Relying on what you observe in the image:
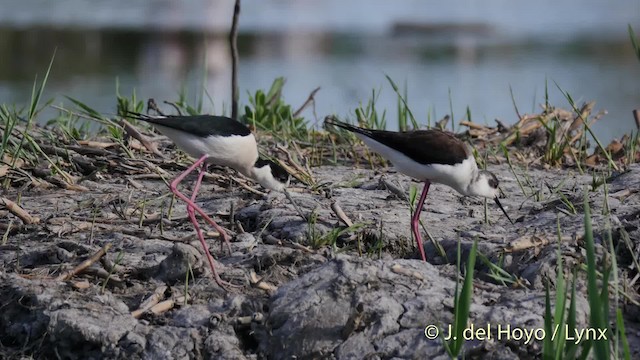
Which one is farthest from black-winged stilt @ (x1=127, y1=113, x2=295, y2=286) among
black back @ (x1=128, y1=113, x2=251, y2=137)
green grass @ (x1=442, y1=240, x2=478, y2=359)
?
green grass @ (x1=442, y1=240, x2=478, y2=359)

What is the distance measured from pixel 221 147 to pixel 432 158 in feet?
2.51

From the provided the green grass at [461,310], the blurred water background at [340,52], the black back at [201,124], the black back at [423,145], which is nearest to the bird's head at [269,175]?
the black back at [201,124]

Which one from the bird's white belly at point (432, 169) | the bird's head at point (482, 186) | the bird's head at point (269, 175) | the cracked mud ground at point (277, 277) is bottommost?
the cracked mud ground at point (277, 277)

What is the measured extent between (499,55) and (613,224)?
992cm

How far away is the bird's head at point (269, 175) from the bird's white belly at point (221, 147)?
33mm

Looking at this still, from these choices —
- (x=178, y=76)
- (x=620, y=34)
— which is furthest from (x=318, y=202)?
(x=620, y=34)

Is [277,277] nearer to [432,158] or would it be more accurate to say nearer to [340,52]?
[432,158]

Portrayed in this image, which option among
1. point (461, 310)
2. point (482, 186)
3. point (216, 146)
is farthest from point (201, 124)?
point (461, 310)

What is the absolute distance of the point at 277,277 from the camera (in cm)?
336

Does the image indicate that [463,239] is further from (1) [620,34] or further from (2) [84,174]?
(1) [620,34]

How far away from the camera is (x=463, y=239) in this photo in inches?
144

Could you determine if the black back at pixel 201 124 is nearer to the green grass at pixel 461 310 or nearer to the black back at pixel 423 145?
the black back at pixel 423 145

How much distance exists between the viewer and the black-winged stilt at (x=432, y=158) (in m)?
3.89

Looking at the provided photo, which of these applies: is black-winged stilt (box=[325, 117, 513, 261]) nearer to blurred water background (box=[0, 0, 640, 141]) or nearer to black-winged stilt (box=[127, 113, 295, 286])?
black-winged stilt (box=[127, 113, 295, 286])
